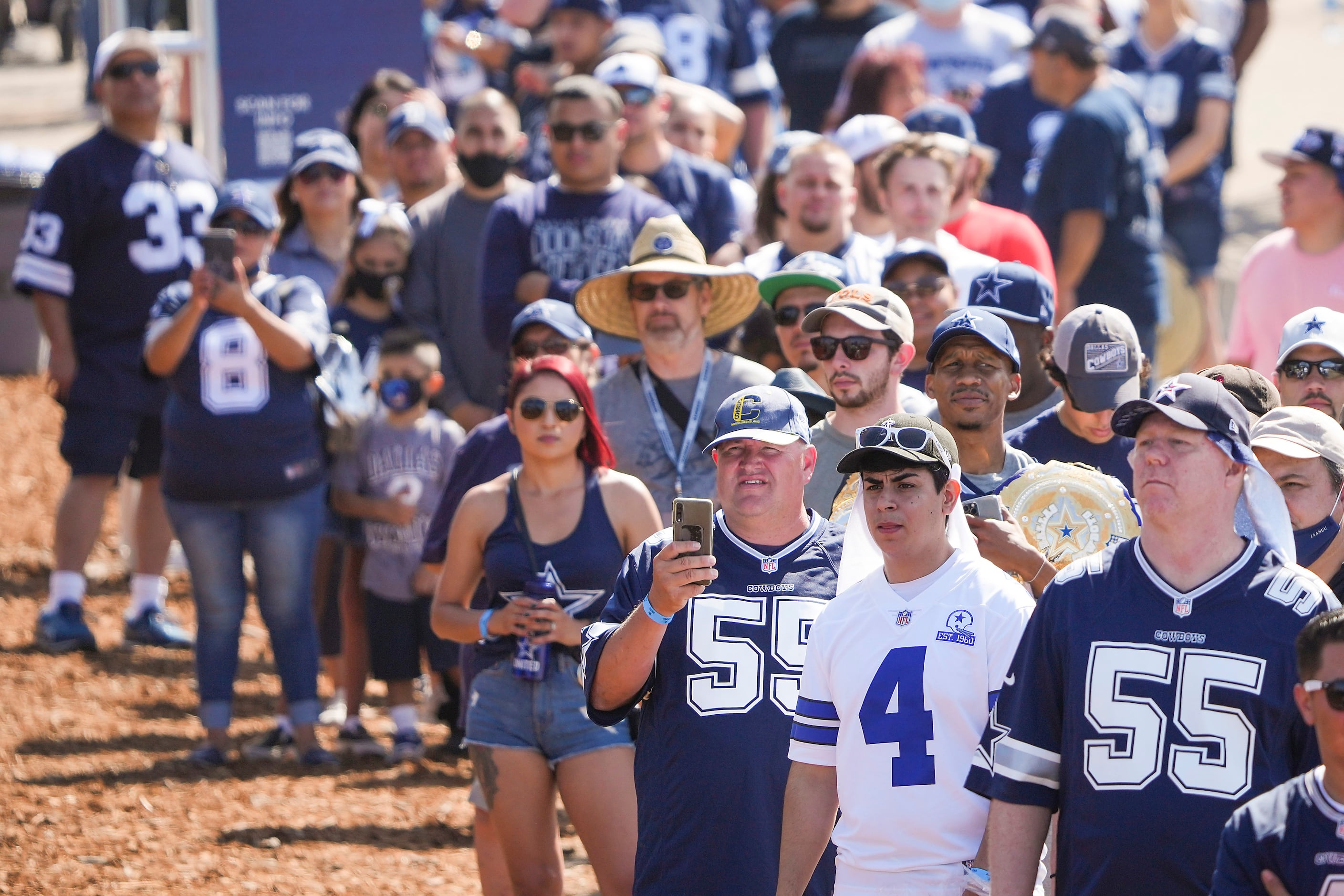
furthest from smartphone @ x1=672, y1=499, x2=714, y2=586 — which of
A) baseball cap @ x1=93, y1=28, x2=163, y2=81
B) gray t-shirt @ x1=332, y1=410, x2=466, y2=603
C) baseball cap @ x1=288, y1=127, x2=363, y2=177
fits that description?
baseball cap @ x1=93, y1=28, x2=163, y2=81

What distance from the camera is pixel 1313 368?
17.8 ft

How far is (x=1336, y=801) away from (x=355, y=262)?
6.15 m

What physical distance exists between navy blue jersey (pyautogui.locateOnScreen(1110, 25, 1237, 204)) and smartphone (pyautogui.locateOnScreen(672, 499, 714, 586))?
7.51 metres

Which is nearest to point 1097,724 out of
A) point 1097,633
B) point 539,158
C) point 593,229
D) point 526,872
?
point 1097,633

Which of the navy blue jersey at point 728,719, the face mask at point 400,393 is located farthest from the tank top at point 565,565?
the face mask at point 400,393

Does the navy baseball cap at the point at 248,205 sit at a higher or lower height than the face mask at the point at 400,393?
higher

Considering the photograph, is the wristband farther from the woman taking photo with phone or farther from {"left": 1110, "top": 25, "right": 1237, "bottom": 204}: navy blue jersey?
{"left": 1110, "top": 25, "right": 1237, "bottom": 204}: navy blue jersey

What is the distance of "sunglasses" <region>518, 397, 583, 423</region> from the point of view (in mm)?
5629

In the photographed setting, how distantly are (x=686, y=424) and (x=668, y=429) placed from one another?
7 centimetres

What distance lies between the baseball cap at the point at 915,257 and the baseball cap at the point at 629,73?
2.37m

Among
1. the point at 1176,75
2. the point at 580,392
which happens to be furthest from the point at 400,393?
the point at 1176,75

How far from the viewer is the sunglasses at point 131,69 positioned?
29.9ft

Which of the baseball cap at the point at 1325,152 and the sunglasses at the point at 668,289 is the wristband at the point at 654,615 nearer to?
the sunglasses at the point at 668,289

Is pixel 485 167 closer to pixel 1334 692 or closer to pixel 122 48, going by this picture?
pixel 122 48
